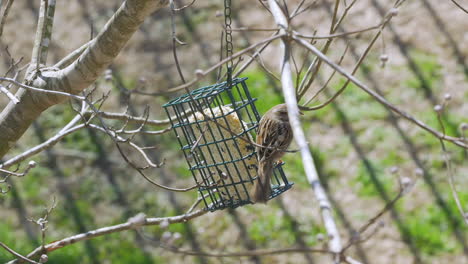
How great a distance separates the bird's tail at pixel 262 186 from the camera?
11.1 feet

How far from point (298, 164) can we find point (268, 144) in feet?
8.12

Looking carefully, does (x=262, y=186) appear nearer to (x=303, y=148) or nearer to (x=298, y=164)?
(x=303, y=148)


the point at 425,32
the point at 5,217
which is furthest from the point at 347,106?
the point at 5,217

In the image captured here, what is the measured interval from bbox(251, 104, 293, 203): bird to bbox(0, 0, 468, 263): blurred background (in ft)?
6.59

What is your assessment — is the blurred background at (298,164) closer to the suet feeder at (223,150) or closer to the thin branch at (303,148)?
the suet feeder at (223,150)

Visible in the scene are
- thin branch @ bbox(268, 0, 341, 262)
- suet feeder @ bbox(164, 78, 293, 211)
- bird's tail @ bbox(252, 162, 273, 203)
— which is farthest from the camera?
suet feeder @ bbox(164, 78, 293, 211)

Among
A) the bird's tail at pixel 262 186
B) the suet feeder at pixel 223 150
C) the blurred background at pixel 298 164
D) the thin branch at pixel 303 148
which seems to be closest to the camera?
the thin branch at pixel 303 148

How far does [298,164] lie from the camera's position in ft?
20.0

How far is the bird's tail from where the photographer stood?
3389 mm

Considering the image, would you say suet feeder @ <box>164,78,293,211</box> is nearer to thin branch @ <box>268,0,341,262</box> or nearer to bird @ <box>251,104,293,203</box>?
bird @ <box>251,104,293,203</box>

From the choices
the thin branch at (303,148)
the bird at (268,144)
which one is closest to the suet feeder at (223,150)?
the bird at (268,144)

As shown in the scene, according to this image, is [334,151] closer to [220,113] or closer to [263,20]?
[263,20]

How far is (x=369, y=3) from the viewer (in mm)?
7426

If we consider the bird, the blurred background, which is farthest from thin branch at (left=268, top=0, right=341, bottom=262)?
the blurred background
